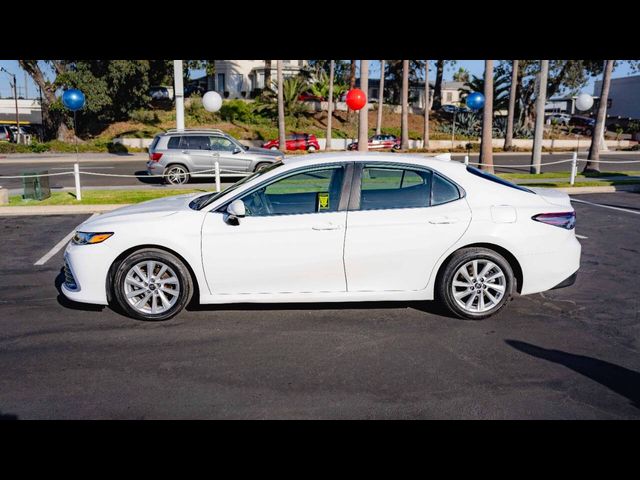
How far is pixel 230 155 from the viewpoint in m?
18.2

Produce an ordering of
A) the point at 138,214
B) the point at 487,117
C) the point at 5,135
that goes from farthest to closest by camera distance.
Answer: the point at 5,135
the point at 487,117
the point at 138,214

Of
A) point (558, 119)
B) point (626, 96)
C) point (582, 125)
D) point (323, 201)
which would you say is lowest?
point (323, 201)

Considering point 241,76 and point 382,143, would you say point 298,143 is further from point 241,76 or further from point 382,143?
point 241,76

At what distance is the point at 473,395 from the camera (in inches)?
161

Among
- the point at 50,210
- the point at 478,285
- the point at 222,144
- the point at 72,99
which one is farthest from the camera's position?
the point at 72,99

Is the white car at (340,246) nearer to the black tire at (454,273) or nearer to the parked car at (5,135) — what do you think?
the black tire at (454,273)

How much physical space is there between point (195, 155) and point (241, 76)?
1573 inches

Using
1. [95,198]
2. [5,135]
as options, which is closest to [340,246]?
[95,198]

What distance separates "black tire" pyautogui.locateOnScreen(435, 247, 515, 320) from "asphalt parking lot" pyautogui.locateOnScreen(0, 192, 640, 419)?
12 cm

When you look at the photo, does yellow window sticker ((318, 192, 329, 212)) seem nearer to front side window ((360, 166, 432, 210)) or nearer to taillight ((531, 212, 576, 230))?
front side window ((360, 166, 432, 210))

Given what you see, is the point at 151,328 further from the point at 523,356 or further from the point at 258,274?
the point at 523,356

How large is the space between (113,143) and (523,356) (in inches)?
1512

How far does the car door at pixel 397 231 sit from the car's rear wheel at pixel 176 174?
13.0 m
